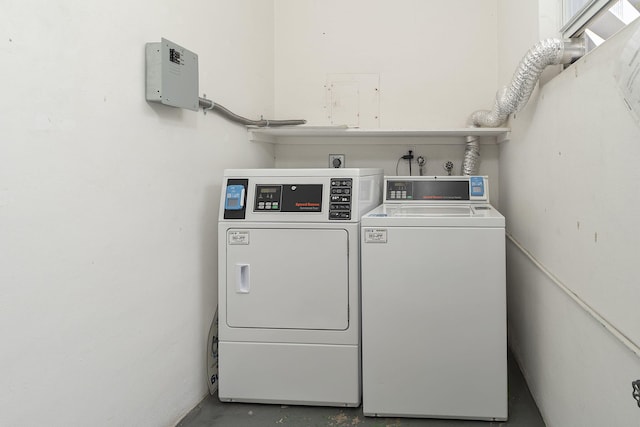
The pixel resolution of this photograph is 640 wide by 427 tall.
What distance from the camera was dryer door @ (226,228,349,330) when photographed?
2.15 metres

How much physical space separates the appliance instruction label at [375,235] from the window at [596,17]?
1059mm

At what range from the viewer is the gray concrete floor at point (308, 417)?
6.73 ft

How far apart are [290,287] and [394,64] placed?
1.84m

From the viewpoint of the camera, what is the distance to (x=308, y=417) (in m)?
2.13

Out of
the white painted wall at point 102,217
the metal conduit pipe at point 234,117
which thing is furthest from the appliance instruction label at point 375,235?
the metal conduit pipe at point 234,117

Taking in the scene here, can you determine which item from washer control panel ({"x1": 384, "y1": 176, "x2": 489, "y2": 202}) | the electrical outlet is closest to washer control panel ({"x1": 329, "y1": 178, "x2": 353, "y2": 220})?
washer control panel ({"x1": 384, "y1": 176, "x2": 489, "y2": 202})

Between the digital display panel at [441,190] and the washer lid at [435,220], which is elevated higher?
the digital display panel at [441,190]

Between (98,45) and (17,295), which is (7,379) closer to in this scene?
(17,295)

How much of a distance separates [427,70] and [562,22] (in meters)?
1.29

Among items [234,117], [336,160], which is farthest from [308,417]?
[336,160]

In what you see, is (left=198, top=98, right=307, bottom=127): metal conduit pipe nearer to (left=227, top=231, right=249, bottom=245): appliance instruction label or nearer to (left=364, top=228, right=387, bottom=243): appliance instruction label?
(left=227, top=231, right=249, bottom=245): appliance instruction label

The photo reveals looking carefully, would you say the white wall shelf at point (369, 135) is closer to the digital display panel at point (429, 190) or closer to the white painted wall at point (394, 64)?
the white painted wall at point (394, 64)

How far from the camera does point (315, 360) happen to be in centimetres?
217

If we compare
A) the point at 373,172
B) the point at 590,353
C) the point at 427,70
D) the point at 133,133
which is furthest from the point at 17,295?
the point at 427,70
